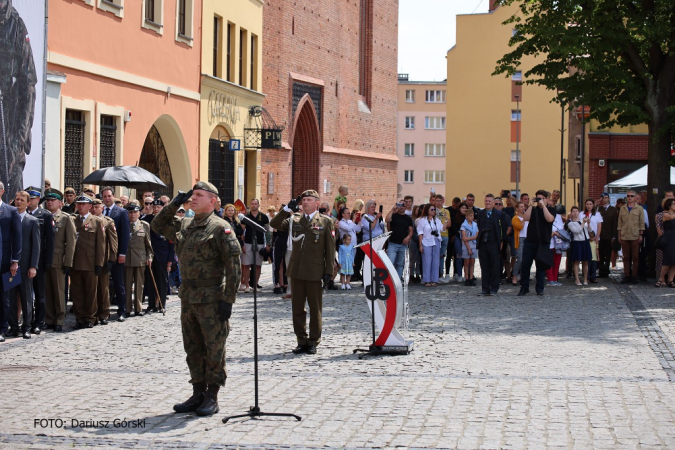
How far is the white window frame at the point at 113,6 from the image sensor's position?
883 inches

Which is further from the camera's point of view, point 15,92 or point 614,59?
point 614,59

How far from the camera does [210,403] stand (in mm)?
8492

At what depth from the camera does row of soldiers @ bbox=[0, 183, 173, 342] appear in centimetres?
1335

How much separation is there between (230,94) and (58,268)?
18630 mm

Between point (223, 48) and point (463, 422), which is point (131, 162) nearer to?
point (223, 48)

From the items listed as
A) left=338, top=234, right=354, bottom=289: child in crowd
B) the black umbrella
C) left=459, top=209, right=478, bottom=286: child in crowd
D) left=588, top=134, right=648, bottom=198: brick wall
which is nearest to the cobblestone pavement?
the black umbrella

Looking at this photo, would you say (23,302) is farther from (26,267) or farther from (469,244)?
(469,244)

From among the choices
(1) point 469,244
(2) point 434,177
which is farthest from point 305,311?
(2) point 434,177

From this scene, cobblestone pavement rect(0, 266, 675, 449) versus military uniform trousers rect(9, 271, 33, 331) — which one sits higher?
military uniform trousers rect(9, 271, 33, 331)

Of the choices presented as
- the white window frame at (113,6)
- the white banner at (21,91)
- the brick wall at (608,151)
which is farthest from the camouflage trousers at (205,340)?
the brick wall at (608,151)

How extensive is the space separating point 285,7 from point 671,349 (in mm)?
29485

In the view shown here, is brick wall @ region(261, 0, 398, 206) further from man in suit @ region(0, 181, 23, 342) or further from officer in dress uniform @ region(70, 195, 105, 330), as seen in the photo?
man in suit @ region(0, 181, 23, 342)

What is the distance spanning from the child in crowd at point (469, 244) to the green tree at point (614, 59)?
4078 mm

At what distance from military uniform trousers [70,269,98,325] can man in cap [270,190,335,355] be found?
11.7ft
